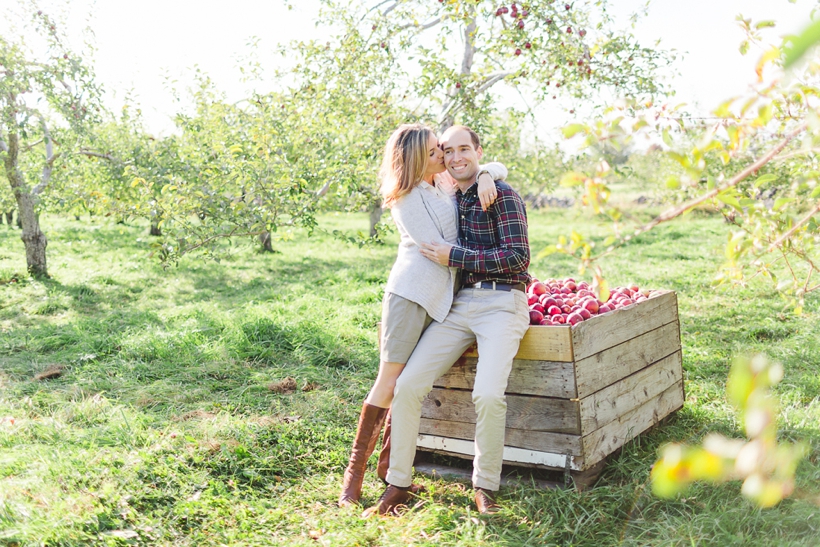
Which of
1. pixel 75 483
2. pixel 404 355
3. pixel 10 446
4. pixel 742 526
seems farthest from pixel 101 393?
A: pixel 742 526

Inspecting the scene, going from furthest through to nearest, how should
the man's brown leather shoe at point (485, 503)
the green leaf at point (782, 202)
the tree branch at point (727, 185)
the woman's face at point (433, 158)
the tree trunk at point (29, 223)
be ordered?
the tree trunk at point (29, 223) → the woman's face at point (433, 158) → the man's brown leather shoe at point (485, 503) → the green leaf at point (782, 202) → the tree branch at point (727, 185)

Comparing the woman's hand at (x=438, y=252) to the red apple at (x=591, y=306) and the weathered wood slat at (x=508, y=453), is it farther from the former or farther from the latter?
the weathered wood slat at (x=508, y=453)

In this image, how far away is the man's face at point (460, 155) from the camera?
3.37 metres

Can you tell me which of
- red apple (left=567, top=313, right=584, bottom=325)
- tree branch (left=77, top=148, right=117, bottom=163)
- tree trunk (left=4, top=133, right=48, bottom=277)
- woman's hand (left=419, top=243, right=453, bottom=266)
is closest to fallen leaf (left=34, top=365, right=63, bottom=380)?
woman's hand (left=419, top=243, right=453, bottom=266)

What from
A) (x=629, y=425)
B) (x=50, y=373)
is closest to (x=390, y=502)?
(x=629, y=425)

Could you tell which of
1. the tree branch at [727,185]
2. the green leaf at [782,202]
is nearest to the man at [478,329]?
the green leaf at [782,202]

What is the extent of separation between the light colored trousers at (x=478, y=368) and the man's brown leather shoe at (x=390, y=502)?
0.14 ft

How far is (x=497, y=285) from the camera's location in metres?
3.29

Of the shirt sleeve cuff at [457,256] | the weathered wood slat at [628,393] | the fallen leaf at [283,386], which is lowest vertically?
the fallen leaf at [283,386]

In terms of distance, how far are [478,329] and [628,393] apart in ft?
3.02

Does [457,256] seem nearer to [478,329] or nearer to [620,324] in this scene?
[478,329]

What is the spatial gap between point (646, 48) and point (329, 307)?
4050 mm

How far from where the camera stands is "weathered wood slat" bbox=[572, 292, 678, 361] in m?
3.23

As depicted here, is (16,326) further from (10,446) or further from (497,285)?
(497,285)
